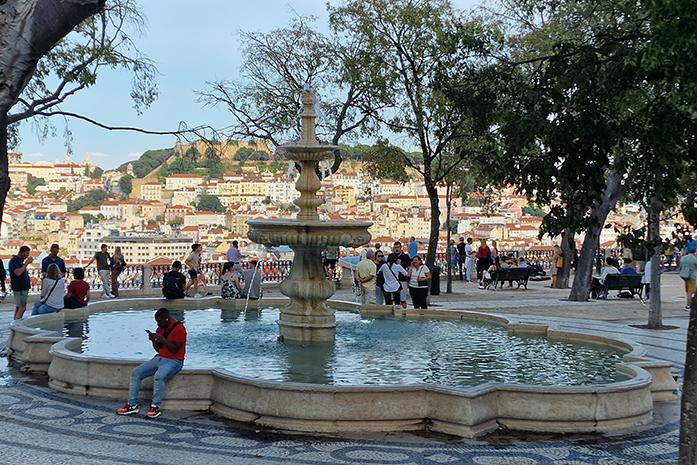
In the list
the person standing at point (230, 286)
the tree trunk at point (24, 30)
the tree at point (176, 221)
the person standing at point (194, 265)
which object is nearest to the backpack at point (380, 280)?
the person standing at point (230, 286)

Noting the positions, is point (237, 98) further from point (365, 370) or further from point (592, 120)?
point (592, 120)

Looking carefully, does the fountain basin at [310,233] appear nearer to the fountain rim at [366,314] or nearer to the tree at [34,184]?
the fountain rim at [366,314]

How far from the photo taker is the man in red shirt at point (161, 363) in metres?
8.87

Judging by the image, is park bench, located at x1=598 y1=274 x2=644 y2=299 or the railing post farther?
the railing post

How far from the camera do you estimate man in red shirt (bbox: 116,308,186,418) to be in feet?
29.1

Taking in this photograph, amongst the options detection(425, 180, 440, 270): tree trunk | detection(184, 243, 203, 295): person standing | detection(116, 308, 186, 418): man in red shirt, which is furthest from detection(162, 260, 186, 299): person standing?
detection(425, 180, 440, 270): tree trunk

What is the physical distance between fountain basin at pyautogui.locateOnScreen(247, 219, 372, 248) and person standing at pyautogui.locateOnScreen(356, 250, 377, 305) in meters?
4.68

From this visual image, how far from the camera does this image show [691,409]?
600cm

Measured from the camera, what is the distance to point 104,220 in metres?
109

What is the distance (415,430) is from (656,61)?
376cm

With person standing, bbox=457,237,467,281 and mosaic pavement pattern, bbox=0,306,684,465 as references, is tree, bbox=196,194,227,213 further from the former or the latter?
mosaic pavement pattern, bbox=0,306,684,465

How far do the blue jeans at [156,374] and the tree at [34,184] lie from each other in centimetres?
14876

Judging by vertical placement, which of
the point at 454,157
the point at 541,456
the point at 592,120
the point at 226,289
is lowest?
the point at 541,456

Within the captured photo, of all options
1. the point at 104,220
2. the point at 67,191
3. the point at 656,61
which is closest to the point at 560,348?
the point at 656,61
